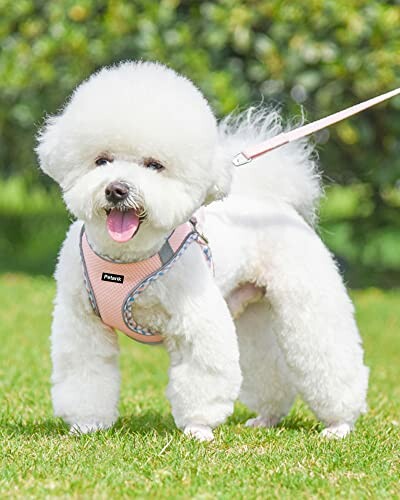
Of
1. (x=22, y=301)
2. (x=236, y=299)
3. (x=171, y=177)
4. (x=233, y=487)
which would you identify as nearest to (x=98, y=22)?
(x=22, y=301)

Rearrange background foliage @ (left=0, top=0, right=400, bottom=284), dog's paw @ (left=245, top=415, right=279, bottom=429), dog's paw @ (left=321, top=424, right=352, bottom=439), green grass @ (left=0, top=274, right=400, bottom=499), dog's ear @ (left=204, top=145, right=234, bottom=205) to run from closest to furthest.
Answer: green grass @ (left=0, top=274, right=400, bottom=499) → dog's ear @ (left=204, top=145, right=234, bottom=205) → dog's paw @ (left=321, top=424, right=352, bottom=439) → dog's paw @ (left=245, top=415, right=279, bottom=429) → background foliage @ (left=0, top=0, right=400, bottom=284)

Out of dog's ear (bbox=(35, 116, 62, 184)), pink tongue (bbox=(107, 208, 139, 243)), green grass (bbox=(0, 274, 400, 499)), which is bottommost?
green grass (bbox=(0, 274, 400, 499))

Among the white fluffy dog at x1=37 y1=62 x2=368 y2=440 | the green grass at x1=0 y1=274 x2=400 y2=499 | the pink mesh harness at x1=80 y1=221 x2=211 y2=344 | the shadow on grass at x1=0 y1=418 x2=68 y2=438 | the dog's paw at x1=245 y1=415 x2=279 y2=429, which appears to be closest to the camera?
the green grass at x1=0 y1=274 x2=400 y2=499

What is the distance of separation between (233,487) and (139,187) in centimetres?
113

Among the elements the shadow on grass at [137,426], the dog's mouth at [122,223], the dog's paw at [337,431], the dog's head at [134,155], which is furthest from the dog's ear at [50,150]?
the dog's paw at [337,431]

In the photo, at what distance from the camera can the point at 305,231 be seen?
4910 mm

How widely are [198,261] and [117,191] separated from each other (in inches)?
26.3

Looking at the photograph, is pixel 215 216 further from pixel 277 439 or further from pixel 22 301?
pixel 22 301

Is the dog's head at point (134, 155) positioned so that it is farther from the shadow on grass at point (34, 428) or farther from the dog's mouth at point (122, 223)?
the shadow on grass at point (34, 428)

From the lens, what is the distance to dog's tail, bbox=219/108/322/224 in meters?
5.00

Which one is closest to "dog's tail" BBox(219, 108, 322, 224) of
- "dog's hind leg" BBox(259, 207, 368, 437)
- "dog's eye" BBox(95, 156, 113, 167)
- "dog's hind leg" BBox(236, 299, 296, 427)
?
"dog's hind leg" BBox(259, 207, 368, 437)

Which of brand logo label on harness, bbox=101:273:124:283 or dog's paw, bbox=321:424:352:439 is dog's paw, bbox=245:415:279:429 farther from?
brand logo label on harness, bbox=101:273:124:283

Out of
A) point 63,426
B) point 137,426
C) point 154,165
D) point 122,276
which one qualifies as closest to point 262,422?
point 137,426

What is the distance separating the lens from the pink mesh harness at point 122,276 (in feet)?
13.8
